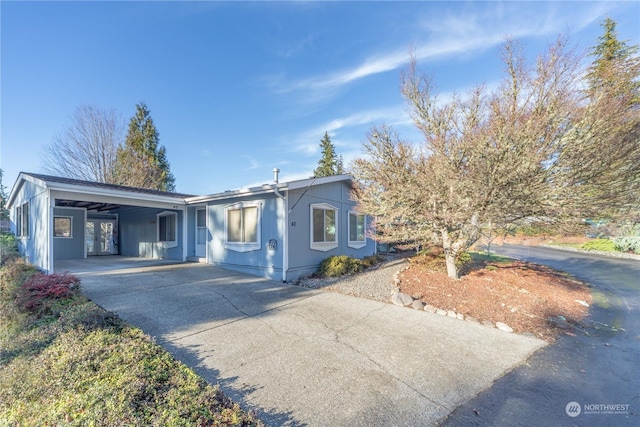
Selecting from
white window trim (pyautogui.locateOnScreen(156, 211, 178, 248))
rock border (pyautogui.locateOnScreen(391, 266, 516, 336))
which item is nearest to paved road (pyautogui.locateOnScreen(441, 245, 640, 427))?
rock border (pyautogui.locateOnScreen(391, 266, 516, 336))

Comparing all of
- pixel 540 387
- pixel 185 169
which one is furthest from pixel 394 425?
pixel 185 169

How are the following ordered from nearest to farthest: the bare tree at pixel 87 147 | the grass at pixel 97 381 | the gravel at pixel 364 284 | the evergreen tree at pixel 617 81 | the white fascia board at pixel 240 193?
1. the grass at pixel 97 381
2. the gravel at pixel 364 284
3. the evergreen tree at pixel 617 81
4. the white fascia board at pixel 240 193
5. the bare tree at pixel 87 147

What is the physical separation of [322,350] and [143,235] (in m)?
13.7

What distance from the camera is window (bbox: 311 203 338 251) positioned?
30.9 ft

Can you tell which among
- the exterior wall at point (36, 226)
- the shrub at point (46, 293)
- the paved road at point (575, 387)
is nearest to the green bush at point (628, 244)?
the paved road at point (575, 387)

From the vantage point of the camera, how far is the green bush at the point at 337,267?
895 cm

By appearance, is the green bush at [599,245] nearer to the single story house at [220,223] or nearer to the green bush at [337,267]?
the single story house at [220,223]

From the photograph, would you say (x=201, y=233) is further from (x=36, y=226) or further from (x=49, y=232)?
(x=36, y=226)

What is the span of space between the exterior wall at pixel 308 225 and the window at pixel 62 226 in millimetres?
12327

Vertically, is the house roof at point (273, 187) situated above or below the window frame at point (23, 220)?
above

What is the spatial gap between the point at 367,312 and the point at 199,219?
8562 mm

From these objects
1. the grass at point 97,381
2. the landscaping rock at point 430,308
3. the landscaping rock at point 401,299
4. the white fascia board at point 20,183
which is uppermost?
the white fascia board at point 20,183

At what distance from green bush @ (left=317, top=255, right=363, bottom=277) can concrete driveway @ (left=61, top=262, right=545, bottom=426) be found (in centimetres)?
191

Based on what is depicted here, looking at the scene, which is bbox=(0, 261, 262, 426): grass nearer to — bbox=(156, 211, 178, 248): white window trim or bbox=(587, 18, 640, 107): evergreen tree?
bbox=(156, 211, 178, 248): white window trim
